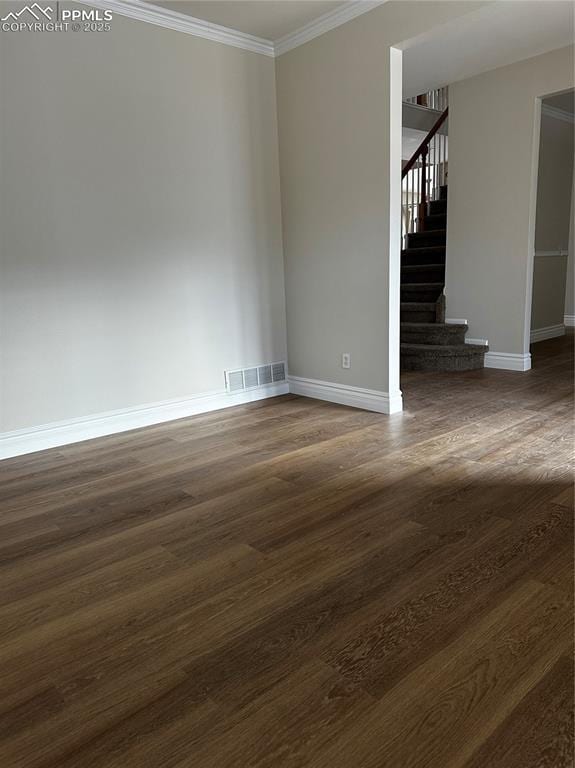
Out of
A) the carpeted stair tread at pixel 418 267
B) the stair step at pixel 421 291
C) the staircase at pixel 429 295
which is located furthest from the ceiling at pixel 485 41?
the stair step at pixel 421 291

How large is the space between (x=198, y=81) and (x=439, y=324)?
3.36 m

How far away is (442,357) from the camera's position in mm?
5492

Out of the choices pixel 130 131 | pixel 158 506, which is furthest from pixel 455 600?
pixel 130 131

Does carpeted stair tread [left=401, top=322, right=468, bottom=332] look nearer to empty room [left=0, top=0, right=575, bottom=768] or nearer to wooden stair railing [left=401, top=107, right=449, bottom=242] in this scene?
empty room [left=0, top=0, right=575, bottom=768]

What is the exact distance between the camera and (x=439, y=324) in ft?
19.5

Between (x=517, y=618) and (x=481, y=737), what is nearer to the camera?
(x=481, y=737)

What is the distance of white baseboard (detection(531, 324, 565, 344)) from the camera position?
6.87 meters

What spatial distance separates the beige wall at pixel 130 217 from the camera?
10.9 feet

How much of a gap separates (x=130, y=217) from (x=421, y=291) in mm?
3793

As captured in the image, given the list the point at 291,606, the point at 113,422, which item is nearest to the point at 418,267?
the point at 113,422

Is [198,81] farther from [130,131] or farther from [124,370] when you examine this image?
[124,370]

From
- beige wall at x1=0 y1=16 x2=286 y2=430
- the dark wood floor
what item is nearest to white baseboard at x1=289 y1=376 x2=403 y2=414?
beige wall at x1=0 y1=16 x2=286 y2=430

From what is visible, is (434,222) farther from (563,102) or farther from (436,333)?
(436,333)

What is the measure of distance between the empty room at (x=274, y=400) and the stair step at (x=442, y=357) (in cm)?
2
